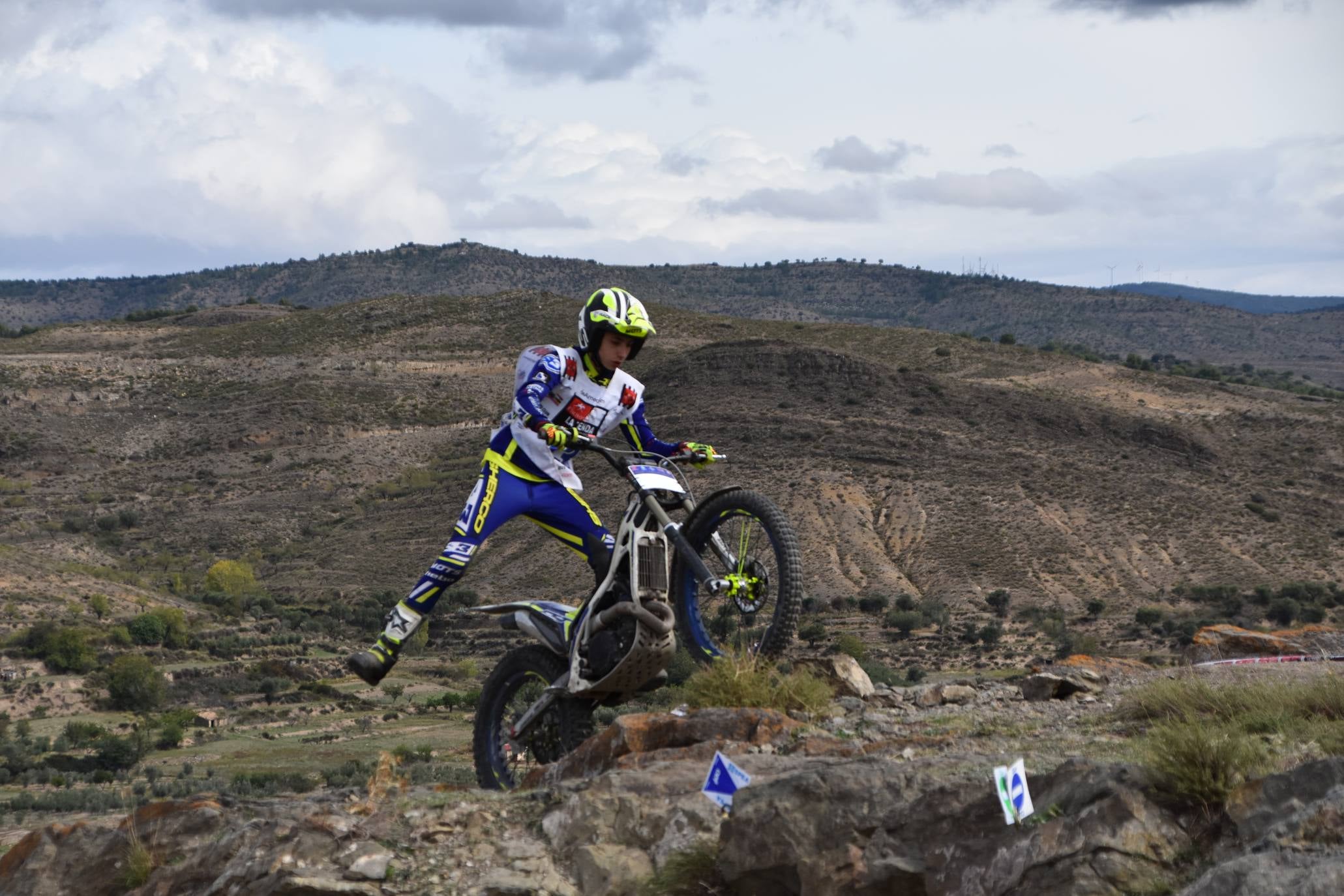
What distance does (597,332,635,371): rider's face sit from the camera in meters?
9.00

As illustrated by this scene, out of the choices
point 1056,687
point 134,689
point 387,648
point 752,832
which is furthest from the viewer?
point 134,689

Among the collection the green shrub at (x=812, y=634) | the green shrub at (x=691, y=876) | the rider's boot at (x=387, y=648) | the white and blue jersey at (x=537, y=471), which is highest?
the white and blue jersey at (x=537, y=471)

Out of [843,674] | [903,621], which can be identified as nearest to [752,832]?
[843,674]

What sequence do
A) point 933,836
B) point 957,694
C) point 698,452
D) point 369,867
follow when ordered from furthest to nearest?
point 957,694, point 698,452, point 369,867, point 933,836

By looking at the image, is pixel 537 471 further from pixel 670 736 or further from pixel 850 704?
pixel 850 704

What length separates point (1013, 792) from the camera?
17.3ft

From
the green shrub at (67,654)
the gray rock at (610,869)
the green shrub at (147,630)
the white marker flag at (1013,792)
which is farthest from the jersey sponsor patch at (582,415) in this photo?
the green shrub at (147,630)

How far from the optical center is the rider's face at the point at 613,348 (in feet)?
29.5

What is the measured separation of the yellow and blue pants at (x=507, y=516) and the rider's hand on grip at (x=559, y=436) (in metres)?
0.41

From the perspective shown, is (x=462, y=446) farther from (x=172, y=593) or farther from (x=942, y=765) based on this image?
(x=942, y=765)

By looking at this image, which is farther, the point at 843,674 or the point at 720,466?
the point at 720,466

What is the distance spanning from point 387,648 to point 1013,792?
4.84 meters

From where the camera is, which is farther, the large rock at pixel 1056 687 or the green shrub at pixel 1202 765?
the large rock at pixel 1056 687

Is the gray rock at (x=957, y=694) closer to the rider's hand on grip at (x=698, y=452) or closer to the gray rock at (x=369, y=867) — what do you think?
the rider's hand on grip at (x=698, y=452)
